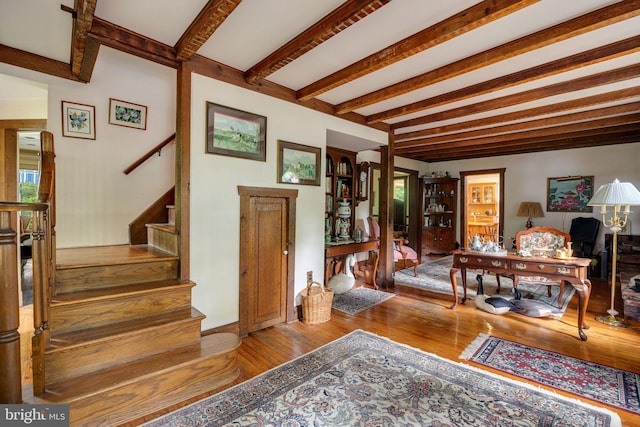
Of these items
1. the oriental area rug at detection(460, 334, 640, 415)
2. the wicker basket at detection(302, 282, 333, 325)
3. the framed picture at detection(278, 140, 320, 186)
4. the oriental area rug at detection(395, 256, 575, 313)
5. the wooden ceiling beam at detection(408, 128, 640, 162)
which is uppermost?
the wooden ceiling beam at detection(408, 128, 640, 162)

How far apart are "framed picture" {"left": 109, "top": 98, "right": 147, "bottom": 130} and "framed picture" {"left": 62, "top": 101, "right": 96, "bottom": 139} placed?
0.63 ft

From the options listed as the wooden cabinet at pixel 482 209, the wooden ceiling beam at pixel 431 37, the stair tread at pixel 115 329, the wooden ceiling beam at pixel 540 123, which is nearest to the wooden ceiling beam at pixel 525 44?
the wooden ceiling beam at pixel 431 37

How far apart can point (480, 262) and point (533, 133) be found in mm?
2942

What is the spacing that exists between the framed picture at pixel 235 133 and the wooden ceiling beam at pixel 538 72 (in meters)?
1.97

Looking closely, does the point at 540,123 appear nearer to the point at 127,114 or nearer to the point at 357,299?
the point at 357,299

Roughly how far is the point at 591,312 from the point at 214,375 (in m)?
4.53

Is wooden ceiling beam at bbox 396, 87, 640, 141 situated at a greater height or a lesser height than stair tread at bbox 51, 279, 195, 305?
greater

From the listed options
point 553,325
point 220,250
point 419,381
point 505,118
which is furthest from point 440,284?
point 220,250

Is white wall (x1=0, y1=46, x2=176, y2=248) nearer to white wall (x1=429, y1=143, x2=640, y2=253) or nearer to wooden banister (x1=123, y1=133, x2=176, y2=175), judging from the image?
wooden banister (x1=123, y1=133, x2=176, y2=175)

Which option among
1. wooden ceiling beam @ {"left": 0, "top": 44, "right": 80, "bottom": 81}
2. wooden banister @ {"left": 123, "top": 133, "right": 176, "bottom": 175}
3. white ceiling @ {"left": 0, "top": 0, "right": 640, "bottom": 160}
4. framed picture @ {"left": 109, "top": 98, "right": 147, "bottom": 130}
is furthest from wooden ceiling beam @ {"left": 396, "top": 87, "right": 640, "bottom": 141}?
wooden ceiling beam @ {"left": 0, "top": 44, "right": 80, "bottom": 81}

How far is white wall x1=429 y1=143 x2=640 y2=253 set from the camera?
18.5 feet

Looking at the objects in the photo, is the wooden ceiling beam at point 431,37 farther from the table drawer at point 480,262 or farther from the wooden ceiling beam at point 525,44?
the table drawer at point 480,262

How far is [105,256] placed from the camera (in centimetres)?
268

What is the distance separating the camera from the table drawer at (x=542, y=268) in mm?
3080
